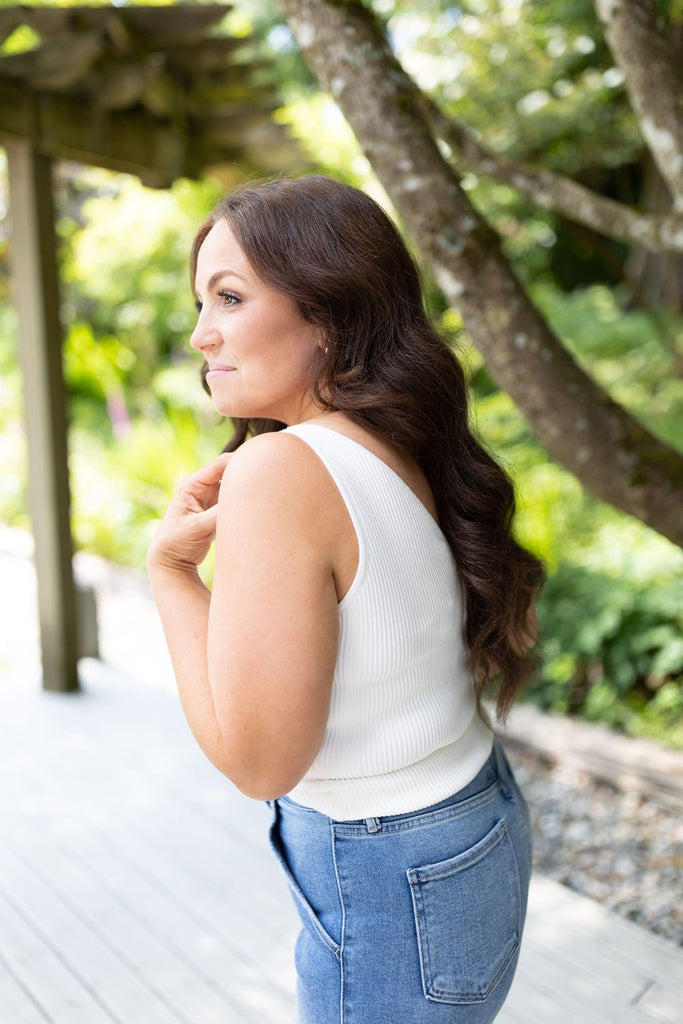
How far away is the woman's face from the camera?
1115mm

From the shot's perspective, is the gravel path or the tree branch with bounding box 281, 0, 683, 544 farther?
the gravel path

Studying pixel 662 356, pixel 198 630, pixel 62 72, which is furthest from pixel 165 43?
pixel 662 356

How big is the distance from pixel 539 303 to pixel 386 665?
22.3ft

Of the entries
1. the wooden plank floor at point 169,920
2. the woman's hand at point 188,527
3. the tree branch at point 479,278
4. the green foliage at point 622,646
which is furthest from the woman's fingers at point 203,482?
the green foliage at point 622,646

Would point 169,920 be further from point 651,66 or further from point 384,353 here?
point 651,66

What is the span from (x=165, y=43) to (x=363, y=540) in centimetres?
301

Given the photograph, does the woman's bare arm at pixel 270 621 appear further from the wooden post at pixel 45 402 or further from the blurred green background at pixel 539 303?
the wooden post at pixel 45 402

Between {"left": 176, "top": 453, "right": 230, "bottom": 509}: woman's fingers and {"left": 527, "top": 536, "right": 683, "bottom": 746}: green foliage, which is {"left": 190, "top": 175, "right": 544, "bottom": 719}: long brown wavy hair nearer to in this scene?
{"left": 176, "top": 453, "right": 230, "bottom": 509}: woman's fingers

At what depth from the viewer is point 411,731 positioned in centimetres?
107

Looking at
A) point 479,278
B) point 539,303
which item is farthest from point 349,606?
point 539,303

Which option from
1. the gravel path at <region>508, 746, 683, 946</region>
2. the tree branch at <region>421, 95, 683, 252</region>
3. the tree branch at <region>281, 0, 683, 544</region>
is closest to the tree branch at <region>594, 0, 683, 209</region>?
the tree branch at <region>421, 95, 683, 252</region>

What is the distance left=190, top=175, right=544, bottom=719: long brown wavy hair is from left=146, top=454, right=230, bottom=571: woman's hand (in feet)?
0.58

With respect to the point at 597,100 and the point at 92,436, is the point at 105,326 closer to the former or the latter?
the point at 92,436

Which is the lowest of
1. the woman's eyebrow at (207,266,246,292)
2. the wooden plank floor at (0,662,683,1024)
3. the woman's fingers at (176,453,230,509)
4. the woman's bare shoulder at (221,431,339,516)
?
the wooden plank floor at (0,662,683,1024)
